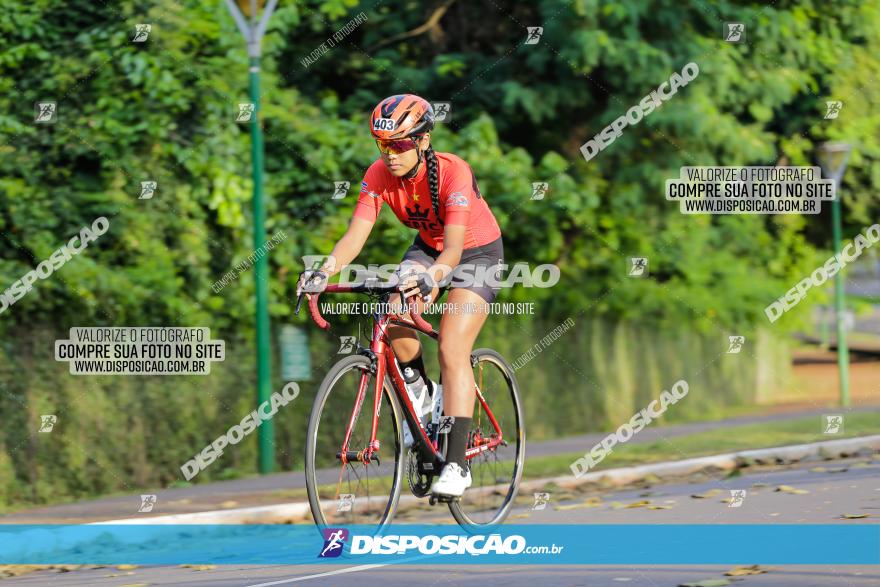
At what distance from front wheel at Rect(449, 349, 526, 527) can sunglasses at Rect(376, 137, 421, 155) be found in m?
1.51

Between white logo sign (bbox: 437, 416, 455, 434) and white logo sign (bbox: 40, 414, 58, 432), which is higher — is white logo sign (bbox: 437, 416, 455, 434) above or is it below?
below

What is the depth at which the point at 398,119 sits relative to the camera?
7.05 m

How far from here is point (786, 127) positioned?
21.0m

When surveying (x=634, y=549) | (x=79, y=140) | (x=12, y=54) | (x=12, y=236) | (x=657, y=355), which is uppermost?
(x=12, y=54)

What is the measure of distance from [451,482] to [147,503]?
3927 millimetres

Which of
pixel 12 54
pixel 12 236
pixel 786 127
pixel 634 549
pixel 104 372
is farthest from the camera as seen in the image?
pixel 786 127

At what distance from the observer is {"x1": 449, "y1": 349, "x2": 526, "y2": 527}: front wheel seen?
8.21 m

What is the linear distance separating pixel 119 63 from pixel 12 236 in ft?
7.63

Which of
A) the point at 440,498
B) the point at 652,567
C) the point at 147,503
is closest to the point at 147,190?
the point at 147,503

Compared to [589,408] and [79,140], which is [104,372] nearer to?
[79,140]

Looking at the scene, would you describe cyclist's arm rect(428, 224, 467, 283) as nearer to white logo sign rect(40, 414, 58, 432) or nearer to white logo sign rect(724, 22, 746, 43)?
white logo sign rect(40, 414, 58, 432)

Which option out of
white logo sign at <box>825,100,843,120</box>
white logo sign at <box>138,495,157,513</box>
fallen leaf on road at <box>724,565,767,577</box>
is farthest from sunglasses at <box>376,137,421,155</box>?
white logo sign at <box>825,100,843,120</box>

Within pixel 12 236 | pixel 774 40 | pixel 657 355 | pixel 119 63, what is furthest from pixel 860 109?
pixel 12 236

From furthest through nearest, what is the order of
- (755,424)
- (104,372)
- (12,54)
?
(755,424) → (12,54) → (104,372)
